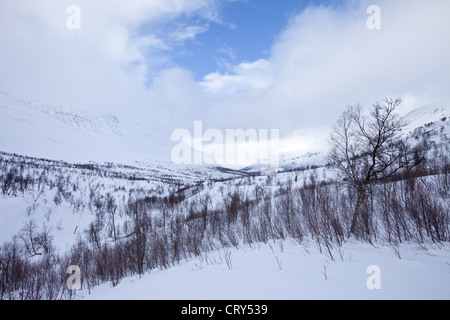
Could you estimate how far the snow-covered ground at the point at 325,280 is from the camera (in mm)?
3666

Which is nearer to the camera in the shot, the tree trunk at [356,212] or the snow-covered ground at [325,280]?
the snow-covered ground at [325,280]

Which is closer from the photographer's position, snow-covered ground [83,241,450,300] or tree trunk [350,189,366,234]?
snow-covered ground [83,241,450,300]

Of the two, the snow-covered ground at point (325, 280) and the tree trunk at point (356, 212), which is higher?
the tree trunk at point (356, 212)

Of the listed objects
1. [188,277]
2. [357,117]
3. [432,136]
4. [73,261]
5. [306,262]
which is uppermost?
[432,136]

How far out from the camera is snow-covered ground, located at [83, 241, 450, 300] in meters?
3.67

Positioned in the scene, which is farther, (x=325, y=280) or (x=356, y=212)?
(x=356, y=212)

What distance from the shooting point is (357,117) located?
1041cm

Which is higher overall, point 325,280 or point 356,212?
point 356,212

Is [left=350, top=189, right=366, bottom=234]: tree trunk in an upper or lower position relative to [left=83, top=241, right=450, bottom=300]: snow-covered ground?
upper

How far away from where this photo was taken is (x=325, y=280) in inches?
168
